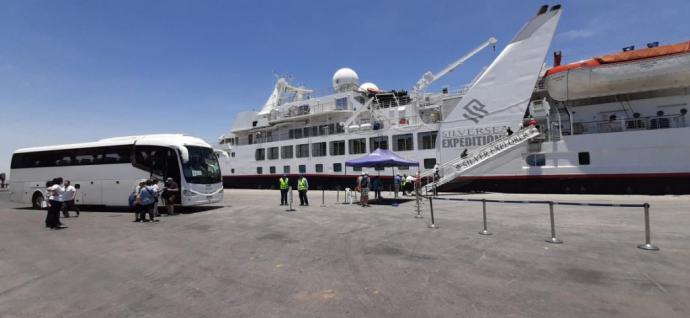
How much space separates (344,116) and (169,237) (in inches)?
903

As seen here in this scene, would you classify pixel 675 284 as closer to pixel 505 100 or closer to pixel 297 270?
pixel 297 270

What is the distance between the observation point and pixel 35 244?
8.38m

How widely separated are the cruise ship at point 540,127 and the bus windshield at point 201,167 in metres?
9.40

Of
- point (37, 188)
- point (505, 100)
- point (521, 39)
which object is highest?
point (521, 39)

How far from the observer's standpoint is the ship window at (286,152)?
3216cm

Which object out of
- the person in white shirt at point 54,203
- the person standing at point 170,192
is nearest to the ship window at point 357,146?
the person standing at point 170,192

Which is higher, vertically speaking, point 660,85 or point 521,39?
point 521,39

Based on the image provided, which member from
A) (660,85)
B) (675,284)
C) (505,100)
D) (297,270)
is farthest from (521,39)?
(297,270)

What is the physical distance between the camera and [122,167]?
48.9 ft

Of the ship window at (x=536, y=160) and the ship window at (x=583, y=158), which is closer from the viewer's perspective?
the ship window at (x=583, y=158)

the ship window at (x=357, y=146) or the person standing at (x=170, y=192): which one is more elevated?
the ship window at (x=357, y=146)

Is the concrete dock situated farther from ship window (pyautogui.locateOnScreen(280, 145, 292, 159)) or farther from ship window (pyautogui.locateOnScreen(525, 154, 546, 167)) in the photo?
ship window (pyautogui.locateOnScreen(280, 145, 292, 159))

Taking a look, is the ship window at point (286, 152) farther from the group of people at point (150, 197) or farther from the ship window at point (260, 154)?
the group of people at point (150, 197)

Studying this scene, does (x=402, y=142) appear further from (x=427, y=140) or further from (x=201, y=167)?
(x=201, y=167)
